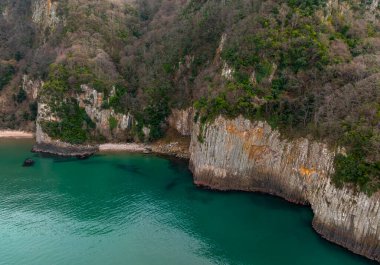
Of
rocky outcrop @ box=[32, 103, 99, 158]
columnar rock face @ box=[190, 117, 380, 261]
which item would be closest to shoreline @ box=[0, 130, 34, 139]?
rocky outcrop @ box=[32, 103, 99, 158]

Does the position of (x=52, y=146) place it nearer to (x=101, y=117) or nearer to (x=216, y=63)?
(x=101, y=117)

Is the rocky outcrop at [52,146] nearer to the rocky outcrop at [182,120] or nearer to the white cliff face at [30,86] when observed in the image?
the white cliff face at [30,86]

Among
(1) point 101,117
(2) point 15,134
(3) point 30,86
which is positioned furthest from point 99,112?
(3) point 30,86

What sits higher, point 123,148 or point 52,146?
point 123,148

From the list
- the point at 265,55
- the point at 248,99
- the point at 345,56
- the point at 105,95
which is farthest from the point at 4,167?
the point at 345,56

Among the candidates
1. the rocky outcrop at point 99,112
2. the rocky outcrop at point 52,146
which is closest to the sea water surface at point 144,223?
the rocky outcrop at point 52,146

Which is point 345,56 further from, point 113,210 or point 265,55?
point 113,210

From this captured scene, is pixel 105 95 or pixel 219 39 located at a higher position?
pixel 219 39
